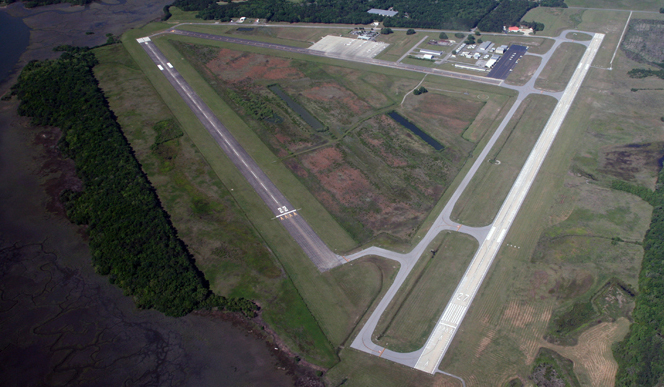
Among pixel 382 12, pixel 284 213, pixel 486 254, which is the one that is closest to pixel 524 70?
pixel 382 12

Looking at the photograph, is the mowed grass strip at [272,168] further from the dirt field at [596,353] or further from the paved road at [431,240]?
the dirt field at [596,353]

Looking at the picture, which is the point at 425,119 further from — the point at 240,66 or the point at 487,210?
the point at 240,66

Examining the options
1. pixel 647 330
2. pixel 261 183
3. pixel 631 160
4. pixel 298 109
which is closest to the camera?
pixel 647 330

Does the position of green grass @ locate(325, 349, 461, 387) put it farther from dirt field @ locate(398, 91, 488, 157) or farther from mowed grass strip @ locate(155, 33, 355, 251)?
dirt field @ locate(398, 91, 488, 157)

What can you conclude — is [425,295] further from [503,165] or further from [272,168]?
[272,168]

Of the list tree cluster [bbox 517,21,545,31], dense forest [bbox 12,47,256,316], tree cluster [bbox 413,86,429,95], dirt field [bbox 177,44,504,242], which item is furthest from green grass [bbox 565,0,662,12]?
dense forest [bbox 12,47,256,316]
